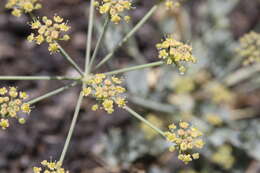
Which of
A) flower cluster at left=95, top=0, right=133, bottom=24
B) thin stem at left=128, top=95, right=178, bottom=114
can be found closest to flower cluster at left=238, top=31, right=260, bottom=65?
thin stem at left=128, top=95, right=178, bottom=114

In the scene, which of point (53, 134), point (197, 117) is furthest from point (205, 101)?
point (53, 134)

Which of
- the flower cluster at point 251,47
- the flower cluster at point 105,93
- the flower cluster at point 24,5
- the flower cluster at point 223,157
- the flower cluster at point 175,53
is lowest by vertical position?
the flower cluster at point 105,93

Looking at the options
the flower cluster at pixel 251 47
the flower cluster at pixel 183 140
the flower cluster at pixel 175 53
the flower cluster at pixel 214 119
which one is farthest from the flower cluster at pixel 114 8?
the flower cluster at pixel 214 119

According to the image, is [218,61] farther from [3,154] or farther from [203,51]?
[3,154]

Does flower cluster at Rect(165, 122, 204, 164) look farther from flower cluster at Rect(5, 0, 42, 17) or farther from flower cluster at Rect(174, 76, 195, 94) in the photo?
flower cluster at Rect(174, 76, 195, 94)

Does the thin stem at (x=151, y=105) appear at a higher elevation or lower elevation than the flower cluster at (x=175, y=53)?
higher

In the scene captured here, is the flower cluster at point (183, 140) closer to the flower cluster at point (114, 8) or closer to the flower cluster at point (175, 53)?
the flower cluster at point (175, 53)

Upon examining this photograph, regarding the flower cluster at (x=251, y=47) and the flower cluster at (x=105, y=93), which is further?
the flower cluster at (x=251, y=47)
